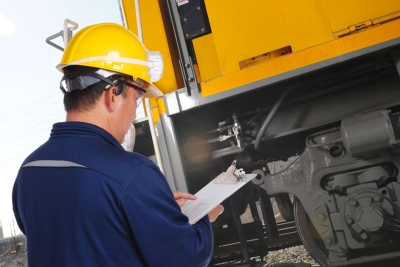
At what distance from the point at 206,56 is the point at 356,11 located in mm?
1068

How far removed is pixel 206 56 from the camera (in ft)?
9.77

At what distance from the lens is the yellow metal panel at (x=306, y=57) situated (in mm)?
2295

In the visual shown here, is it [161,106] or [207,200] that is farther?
[161,106]

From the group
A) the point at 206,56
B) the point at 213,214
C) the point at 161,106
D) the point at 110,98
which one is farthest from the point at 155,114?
the point at 110,98

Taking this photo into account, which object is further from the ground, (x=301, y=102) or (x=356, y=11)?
(x=356, y=11)

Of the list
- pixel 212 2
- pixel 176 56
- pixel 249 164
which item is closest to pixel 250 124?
pixel 249 164

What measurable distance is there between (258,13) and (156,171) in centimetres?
165

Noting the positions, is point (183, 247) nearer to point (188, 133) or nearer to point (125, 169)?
point (125, 169)

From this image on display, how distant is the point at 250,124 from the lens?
3.17 meters

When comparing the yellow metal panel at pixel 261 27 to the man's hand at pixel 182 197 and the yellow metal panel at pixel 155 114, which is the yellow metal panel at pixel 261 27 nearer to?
the yellow metal panel at pixel 155 114

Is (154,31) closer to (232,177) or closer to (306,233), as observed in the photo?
(232,177)

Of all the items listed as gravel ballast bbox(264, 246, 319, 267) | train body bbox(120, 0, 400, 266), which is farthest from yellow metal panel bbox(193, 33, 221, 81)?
gravel ballast bbox(264, 246, 319, 267)

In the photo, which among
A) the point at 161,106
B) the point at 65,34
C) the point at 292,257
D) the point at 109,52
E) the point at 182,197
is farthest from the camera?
the point at 292,257

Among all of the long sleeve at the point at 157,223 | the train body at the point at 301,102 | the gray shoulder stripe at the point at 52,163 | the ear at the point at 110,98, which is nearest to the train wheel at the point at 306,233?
the train body at the point at 301,102
